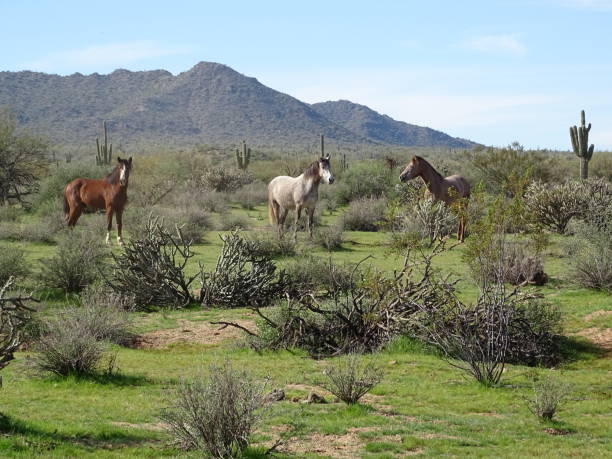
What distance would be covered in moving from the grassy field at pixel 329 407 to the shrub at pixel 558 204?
419 inches

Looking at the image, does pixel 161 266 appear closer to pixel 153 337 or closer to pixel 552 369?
pixel 153 337

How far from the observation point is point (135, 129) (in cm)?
11694

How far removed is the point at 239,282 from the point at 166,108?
11872cm

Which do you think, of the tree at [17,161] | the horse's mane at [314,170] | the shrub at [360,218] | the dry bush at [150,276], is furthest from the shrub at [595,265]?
the tree at [17,161]

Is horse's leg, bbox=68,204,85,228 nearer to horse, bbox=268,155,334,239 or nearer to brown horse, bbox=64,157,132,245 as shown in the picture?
brown horse, bbox=64,157,132,245

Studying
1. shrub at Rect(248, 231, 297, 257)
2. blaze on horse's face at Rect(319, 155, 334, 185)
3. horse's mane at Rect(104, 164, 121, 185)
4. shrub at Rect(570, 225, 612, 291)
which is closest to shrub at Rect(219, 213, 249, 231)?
horse's mane at Rect(104, 164, 121, 185)

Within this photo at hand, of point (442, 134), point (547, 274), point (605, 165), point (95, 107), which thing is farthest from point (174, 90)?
point (547, 274)

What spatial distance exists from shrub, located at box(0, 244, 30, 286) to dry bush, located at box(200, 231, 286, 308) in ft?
11.6

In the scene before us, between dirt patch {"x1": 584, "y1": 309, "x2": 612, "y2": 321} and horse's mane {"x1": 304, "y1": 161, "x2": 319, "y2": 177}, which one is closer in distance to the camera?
dirt patch {"x1": 584, "y1": 309, "x2": 612, "y2": 321}

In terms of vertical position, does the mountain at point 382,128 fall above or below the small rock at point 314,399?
above

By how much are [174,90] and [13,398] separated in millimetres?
132225

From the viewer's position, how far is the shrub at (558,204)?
22906 mm

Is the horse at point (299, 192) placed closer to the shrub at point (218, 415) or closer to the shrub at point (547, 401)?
the shrub at point (547, 401)

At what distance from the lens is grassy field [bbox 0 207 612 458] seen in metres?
7.00
